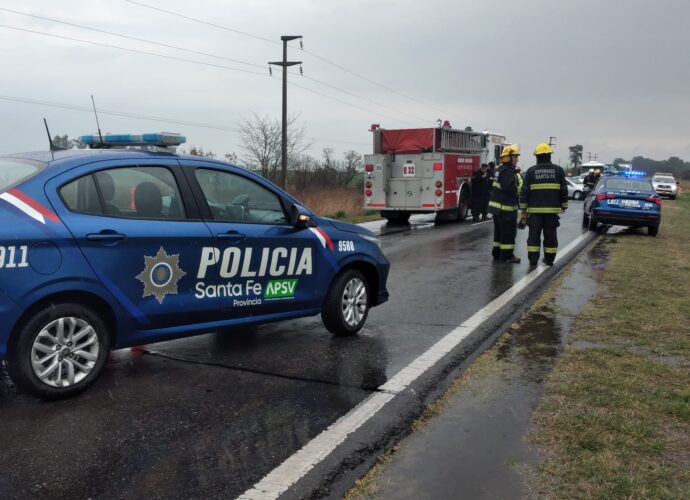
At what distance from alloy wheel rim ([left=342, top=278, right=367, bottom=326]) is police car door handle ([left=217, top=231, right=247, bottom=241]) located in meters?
1.29

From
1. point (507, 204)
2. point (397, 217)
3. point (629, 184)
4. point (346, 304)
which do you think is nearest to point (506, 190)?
point (507, 204)

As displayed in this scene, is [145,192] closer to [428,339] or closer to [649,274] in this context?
[428,339]

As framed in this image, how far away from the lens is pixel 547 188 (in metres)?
9.95

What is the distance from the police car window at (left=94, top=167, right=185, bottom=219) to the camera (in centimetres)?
425

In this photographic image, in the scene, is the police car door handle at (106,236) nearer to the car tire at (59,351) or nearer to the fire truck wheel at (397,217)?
the car tire at (59,351)

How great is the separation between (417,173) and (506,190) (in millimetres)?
8119

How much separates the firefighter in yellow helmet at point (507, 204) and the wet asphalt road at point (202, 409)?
4039mm

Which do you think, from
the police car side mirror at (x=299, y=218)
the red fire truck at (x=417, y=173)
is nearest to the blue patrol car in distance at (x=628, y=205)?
the red fire truck at (x=417, y=173)

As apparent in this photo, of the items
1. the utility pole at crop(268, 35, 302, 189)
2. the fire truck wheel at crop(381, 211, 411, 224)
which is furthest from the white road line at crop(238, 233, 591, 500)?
the utility pole at crop(268, 35, 302, 189)

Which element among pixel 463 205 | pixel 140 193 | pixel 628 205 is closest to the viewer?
pixel 140 193

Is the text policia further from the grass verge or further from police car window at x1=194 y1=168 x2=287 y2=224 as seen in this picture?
the grass verge

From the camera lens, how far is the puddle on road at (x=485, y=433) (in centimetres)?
305

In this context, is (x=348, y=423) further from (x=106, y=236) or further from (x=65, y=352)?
(x=106, y=236)

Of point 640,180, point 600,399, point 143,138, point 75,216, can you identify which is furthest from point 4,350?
point 640,180
